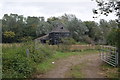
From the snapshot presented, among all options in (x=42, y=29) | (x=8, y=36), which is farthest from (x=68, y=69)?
(x=42, y=29)

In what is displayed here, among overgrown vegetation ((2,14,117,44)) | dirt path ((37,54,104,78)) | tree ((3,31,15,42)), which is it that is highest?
overgrown vegetation ((2,14,117,44))

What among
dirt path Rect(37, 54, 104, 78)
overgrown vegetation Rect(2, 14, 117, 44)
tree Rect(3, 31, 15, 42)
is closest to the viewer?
dirt path Rect(37, 54, 104, 78)

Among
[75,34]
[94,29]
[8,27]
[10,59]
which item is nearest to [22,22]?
[8,27]

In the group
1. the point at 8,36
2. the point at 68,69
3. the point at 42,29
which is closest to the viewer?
the point at 68,69

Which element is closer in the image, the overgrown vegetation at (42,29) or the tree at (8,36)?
the tree at (8,36)

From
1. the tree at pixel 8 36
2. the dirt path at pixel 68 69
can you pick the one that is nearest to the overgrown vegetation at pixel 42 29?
the tree at pixel 8 36

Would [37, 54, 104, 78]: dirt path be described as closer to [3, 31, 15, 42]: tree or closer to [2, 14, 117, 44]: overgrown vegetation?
[3, 31, 15, 42]: tree

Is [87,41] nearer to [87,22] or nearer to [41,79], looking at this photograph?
[87,22]

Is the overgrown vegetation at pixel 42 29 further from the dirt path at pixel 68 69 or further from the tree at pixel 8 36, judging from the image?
the dirt path at pixel 68 69

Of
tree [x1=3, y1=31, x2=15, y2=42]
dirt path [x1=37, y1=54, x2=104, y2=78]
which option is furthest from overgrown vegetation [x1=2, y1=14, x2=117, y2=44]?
dirt path [x1=37, y1=54, x2=104, y2=78]

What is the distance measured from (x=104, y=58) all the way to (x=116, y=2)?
7354 millimetres

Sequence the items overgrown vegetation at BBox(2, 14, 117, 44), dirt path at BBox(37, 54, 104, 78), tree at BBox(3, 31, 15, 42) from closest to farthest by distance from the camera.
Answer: dirt path at BBox(37, 54, 104, 78), tree at BBox(3, 31, 15, 42), overgrown vegetation at BBox(2, 14, 117, 44)

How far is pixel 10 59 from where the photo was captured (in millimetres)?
11352

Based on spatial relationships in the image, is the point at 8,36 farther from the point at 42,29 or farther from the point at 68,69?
the point at 68,69
